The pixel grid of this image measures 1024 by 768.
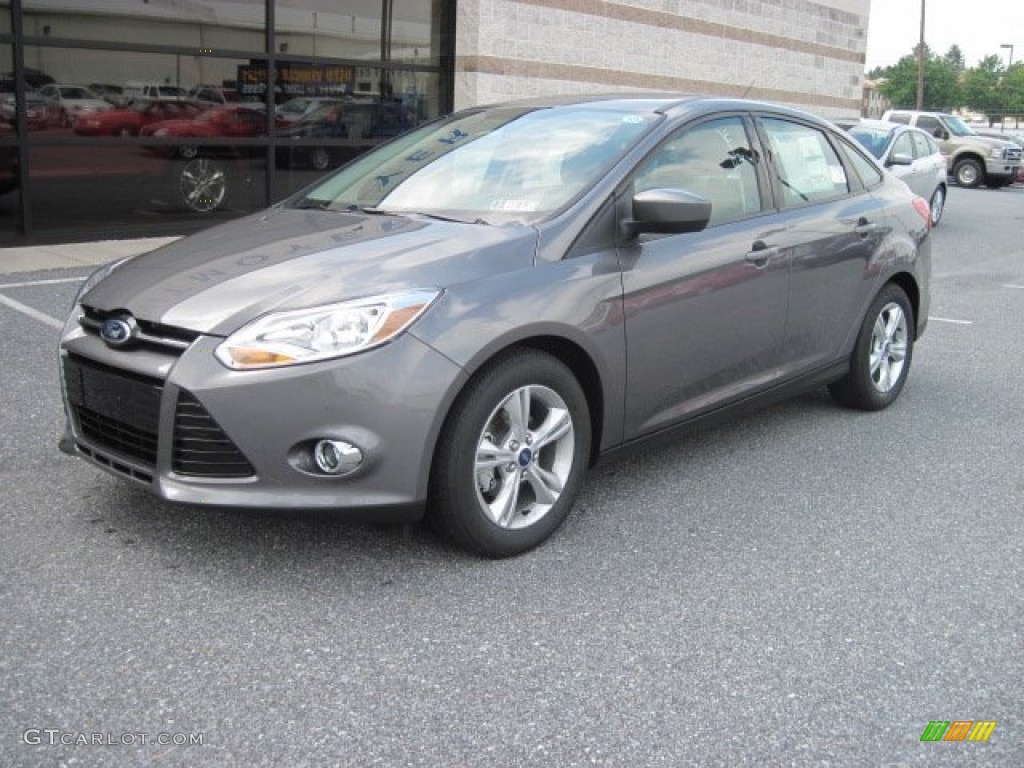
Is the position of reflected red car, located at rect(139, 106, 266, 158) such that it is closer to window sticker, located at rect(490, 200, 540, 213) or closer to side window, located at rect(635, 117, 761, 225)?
side window, located at rect(635, 117, 761, 225)

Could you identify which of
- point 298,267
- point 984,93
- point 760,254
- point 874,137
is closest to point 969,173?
point 874,137

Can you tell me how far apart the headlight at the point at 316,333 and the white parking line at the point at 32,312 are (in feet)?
14.4

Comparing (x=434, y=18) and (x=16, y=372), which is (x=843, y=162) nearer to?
(x=16, y=372)

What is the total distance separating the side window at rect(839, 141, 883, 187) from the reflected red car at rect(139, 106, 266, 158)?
8.79m

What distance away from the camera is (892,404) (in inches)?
245

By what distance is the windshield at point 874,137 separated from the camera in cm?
1459

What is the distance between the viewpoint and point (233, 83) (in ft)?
42.9

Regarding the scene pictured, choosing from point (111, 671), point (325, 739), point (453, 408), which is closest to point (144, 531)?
point (111, 671)

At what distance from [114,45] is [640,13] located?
26.8ft

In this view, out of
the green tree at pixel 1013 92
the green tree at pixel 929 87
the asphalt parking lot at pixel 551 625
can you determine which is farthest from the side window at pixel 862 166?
the green tree at pixel 1013 92

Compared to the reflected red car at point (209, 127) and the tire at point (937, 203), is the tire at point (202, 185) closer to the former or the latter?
the reflected red car at point (209, 127)

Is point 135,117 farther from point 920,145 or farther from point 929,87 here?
point 929,87

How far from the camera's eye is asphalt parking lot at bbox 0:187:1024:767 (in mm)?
2842

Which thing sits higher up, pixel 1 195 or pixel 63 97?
pixel 63 97
